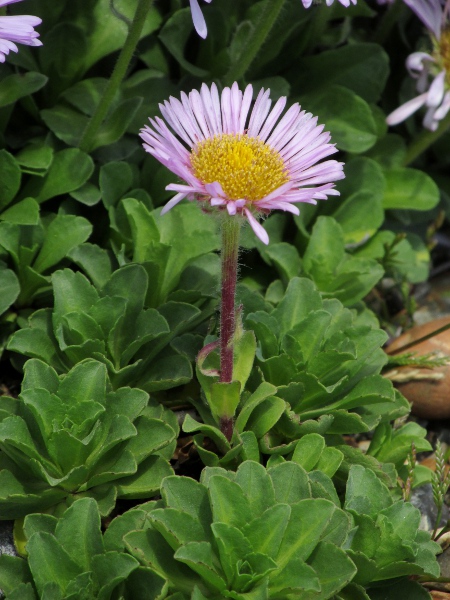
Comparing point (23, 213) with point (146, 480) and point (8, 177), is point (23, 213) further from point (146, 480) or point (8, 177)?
point (146, 480)

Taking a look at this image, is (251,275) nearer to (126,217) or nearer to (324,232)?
(324,232)

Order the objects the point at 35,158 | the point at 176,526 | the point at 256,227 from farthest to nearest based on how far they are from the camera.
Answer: the point at 35,158, the point at 176,526, the point at 256,227

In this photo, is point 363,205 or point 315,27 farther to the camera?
point 315,27

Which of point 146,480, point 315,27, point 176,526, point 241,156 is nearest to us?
point 176,526

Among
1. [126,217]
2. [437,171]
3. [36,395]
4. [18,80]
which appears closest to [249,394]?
[36,395]

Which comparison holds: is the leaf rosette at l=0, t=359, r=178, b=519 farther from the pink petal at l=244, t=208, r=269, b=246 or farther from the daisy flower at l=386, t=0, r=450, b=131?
the daisy flower at l=386, t=0, r=450, b=131

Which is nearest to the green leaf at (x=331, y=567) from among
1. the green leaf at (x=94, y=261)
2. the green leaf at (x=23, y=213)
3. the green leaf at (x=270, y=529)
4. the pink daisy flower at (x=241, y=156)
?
the green leaf at (x=270, y=529)

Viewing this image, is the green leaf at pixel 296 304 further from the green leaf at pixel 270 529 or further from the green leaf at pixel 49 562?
the green leaf at pixel 49 562

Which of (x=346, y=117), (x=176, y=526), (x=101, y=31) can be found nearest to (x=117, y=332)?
(x=176, y=526)
